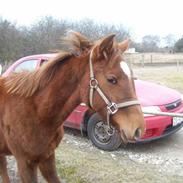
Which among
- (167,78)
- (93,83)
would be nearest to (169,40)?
(167,78)

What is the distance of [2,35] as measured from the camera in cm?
2538

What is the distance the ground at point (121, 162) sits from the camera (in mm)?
4637

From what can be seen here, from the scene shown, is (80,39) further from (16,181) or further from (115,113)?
(16,181)

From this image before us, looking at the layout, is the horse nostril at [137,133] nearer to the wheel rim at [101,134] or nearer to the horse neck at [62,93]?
the horse neck at [62,93]

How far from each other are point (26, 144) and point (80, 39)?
1.09m

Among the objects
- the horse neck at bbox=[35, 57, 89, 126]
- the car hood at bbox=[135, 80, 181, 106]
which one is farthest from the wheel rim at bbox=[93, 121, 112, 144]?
the horse neck at bbox=[35, 57, 89, 126]

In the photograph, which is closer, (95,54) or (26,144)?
(95,54)

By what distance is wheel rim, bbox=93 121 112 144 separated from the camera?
627cm

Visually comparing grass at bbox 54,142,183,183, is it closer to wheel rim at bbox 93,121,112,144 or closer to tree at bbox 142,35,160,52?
wheel rim at bbox 93,121,112,144

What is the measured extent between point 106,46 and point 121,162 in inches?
127

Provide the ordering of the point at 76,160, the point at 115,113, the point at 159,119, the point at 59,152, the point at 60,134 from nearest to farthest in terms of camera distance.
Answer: the point at 115,113 < the point at 60,134 < the point at 76,160 < the point at 59,152 < the point at 159,119

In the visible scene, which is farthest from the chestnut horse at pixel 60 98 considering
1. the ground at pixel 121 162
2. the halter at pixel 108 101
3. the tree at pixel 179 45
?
the tree at pixel 179 45

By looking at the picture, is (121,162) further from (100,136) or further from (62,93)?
(62,93)

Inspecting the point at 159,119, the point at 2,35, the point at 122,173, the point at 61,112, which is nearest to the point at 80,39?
the point at 61,112
